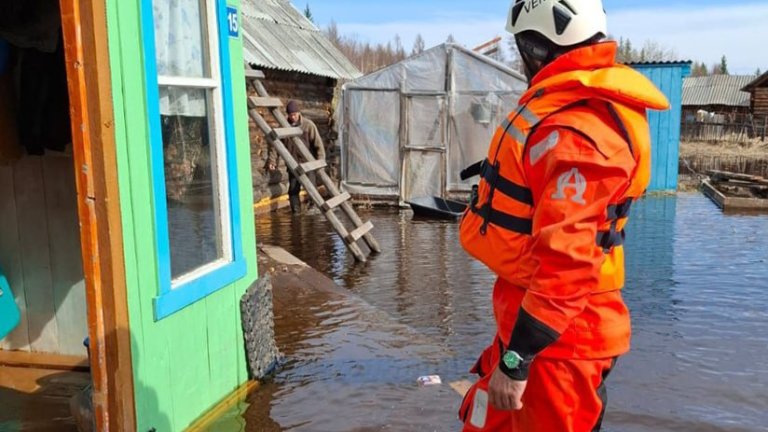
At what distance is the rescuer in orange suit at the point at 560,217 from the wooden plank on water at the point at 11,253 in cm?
332

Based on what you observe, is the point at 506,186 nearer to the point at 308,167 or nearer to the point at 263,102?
the point at 263,102

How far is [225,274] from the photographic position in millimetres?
4008

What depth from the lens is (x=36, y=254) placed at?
4504 millimetres

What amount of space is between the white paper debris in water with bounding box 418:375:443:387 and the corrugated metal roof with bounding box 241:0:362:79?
26.3 feet

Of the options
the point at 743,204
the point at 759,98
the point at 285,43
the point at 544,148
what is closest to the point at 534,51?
the point at 544,148

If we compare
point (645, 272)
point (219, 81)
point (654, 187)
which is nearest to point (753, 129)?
point (654, 187)

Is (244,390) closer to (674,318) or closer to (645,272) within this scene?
(674,318)

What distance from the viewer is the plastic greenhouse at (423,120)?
44.3 feet

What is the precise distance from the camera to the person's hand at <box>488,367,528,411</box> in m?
2.25

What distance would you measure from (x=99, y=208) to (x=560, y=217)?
6.50ft

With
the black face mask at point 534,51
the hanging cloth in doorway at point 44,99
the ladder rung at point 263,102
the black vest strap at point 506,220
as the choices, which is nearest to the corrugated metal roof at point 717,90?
the ladder rung at point 263,102

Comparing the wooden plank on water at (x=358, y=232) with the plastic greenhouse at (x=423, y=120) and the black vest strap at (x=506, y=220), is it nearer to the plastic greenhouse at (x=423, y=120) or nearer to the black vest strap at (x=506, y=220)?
the plastic greenhouse at (x=423, y=120)

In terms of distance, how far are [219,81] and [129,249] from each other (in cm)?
126

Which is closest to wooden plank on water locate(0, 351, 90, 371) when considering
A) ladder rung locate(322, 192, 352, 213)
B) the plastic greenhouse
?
ladder rung locate(322, 192, 352, 213)
